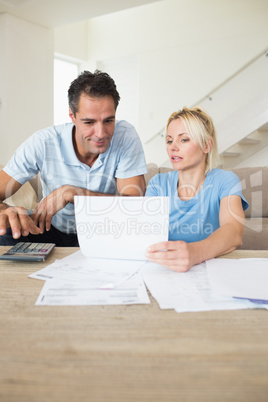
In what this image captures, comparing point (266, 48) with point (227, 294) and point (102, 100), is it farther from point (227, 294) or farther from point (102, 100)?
→ point (227, 294)

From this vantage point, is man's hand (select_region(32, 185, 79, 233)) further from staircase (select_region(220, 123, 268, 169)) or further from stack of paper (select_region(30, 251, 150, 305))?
staircase (select_region(220, 123, 268, 169))

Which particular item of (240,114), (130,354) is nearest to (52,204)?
(130,354)

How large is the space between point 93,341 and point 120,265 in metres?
0.39

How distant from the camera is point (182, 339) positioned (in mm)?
481

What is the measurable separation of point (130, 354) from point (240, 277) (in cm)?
38

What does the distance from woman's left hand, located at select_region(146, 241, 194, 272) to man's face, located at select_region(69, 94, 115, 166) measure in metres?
0.83

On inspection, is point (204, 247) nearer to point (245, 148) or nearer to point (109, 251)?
point (109, 251)

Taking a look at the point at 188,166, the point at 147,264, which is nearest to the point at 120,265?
the point at 147,264

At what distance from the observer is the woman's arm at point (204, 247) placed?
0.80 meters

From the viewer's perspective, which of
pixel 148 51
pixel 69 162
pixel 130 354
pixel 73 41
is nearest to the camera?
pixel 130 354

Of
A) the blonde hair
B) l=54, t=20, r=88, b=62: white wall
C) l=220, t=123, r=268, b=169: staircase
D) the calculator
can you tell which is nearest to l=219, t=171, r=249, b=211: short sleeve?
the blonde hair

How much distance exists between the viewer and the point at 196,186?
1433 mm

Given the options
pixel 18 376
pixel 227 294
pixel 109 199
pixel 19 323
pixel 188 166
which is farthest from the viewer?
pixel 188 166

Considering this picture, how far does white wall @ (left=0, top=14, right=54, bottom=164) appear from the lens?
15.5 ft
